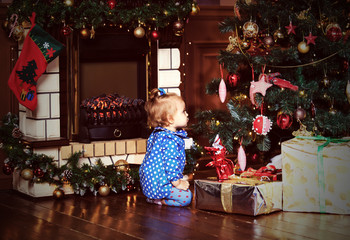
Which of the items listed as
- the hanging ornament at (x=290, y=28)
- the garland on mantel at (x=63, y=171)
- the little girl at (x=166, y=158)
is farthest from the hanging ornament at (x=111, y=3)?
the hanging ornament at (x=290, y=28)

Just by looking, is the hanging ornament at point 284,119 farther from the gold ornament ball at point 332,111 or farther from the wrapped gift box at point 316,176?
the gold ornament ball at point 332,111

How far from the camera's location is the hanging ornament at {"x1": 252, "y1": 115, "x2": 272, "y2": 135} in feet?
10.9

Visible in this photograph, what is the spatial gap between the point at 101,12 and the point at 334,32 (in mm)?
1560

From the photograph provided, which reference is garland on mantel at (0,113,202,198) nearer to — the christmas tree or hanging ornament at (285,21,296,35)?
the christmas tree

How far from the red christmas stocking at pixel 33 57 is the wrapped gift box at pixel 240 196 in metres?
1.28

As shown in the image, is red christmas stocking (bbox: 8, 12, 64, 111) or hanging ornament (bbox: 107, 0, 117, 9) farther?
hanging ornament (bbox: 107, 0, 117, 9)

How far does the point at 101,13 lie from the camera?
11.9ft

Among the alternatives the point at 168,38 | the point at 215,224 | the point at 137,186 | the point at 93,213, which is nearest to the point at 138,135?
the point at 137,186

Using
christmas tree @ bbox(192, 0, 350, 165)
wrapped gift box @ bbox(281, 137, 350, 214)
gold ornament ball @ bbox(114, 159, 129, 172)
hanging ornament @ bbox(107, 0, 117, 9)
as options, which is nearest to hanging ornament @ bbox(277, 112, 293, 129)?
christmas tree @ bbox(192, 0, 350, 165)

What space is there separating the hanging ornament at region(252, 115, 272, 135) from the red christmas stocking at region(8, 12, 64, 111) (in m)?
1.38

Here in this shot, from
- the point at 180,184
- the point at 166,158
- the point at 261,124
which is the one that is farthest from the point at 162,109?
the point at 261,124

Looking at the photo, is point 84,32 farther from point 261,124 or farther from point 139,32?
point 261,124

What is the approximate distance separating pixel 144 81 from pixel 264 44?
116 centimetres

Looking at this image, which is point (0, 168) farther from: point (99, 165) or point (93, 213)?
point (93, 213)
